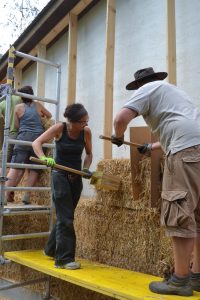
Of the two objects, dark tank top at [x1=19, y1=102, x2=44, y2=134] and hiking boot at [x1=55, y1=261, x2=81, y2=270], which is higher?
dark tank top at [x1=19, y1=102, x2=44, y2=134]

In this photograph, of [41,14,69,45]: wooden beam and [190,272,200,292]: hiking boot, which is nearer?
[190,272,200,292]: hiking boot

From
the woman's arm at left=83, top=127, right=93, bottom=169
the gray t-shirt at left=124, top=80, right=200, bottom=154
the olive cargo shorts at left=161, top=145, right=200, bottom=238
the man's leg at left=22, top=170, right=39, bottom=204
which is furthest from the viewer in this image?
the man's leg at left=22, top=170, right=39, bottom=204

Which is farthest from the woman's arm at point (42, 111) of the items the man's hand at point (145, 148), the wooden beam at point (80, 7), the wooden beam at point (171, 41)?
the man's hand at point (145, 148)

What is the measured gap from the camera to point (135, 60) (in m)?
5.18

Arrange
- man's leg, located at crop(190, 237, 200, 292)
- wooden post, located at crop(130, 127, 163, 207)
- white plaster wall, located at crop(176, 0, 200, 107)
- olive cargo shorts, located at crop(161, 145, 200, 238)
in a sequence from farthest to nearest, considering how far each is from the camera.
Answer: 1. white plaster wall, located at crop(176, 0, 200, 107)
2. wooden post, located at crop(130, 127, 163, 207)
3. man's leg, located at crop(190, 237, 200, 292)
4. olive cargo shorts, located at crop(161, 145, 200, 238)

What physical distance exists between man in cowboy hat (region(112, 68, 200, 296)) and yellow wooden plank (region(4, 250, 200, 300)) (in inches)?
6.1

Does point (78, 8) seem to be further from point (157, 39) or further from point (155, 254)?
point (155, 254)

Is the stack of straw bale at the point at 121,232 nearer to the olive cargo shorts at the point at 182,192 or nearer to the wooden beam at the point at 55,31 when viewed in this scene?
the olive cargo shorts at the point at 182,192

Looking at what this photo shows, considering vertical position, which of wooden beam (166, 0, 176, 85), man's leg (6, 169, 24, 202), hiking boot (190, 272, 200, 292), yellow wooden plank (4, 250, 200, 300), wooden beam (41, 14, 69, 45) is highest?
wooden beam (41, 14, 69, 45)

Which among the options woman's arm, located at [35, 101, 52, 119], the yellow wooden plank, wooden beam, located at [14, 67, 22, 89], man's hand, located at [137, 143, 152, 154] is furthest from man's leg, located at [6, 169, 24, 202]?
wooden beam, located at [14, 67, 22, 89]

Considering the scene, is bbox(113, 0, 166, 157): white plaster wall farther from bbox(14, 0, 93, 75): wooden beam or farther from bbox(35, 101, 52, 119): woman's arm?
bbox(35, 101, 52, 119): woman's arm

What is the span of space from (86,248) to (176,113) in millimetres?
2268

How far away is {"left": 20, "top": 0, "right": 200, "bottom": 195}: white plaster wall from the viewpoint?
4371 mm

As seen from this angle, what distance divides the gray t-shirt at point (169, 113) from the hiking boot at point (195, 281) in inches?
37.2
